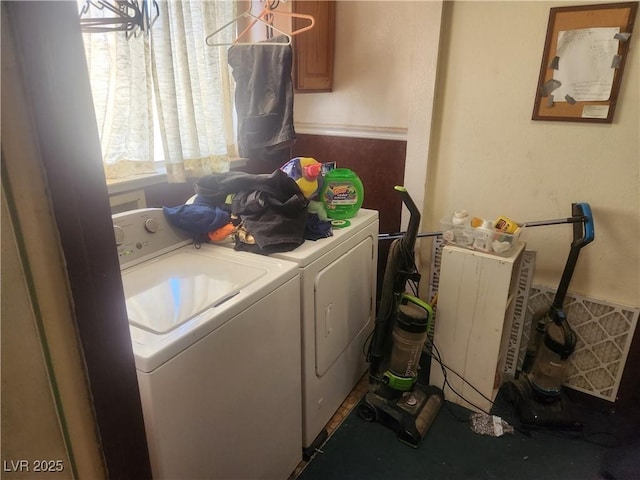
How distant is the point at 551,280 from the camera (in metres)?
2.02

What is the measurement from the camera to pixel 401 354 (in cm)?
191

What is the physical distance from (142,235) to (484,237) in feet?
4.65

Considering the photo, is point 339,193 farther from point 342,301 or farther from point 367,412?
point 367,412

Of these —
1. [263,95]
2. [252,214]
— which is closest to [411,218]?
[252,214]

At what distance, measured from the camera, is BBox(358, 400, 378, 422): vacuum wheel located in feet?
6.49

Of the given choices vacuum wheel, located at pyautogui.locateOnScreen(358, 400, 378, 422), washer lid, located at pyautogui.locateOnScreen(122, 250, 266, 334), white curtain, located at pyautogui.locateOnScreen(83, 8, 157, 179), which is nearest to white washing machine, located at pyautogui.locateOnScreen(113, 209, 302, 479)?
washer lid, located at pyautogui.locateOnScreen(122, 250, 266, 334)

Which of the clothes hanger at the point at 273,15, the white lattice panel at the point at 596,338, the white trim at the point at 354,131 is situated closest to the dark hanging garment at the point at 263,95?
the clothes hanger at the point at 273,15

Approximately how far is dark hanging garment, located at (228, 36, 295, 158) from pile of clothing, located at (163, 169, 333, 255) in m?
0.37

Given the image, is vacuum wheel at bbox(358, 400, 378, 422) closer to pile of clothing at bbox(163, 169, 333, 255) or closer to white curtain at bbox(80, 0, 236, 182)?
pile of clothing at bbox(163, 169, 333, 255)

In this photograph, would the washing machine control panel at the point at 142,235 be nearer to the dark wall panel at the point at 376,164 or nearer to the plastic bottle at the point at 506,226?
the dark wall panel at the point at 376,164

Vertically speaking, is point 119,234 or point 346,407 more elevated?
point 119,234

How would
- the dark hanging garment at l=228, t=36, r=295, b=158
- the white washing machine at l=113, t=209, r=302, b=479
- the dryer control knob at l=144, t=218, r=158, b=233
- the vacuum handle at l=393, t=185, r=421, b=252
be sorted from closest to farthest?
1. the white washing machine at l=113, t=209, r=302, b=479
2. the dryer control knob at l=144, t=218, r=158, b=233
3. the vacuum handle at l=393, t=185, r=421, b=252
4. the dark hanging garment at l=228, t=36, r=295, b=158

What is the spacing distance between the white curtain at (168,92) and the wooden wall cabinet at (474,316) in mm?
1226

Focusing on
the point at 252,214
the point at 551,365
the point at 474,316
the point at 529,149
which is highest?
the point at 529,149
